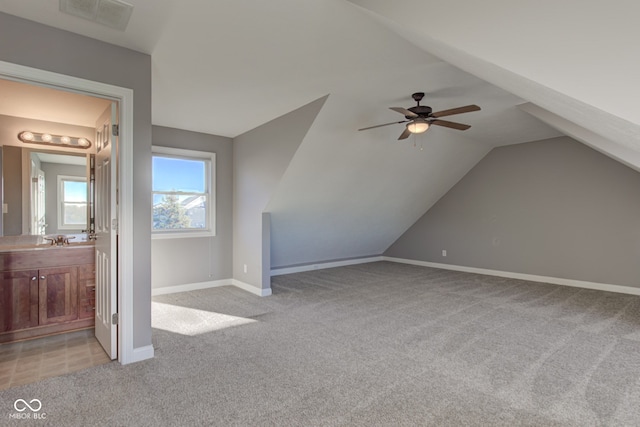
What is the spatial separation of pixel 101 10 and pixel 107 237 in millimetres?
1748

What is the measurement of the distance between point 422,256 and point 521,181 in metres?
2.63

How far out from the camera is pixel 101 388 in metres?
2.25

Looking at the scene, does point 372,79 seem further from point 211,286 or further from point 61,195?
point 211,286

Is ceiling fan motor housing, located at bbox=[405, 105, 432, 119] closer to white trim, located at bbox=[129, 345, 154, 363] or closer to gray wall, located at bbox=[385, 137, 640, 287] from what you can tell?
white trim, located at bbox=[129, 345, 154, 363]

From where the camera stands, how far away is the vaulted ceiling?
1361 millimetres

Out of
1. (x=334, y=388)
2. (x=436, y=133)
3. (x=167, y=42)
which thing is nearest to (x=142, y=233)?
(x=167, y=42)

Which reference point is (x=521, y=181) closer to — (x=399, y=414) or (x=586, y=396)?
(x=586, y=396)

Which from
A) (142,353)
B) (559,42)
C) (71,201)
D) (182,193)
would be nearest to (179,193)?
(182,193)

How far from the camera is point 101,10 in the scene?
7.00 feet

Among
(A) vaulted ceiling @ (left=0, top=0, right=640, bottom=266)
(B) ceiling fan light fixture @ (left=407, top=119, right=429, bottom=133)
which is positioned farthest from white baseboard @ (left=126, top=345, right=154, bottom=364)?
(B) ceiling fan light fixture @ (left=407, top=119, right=429, bottom=133)

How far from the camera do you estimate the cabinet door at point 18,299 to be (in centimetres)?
291

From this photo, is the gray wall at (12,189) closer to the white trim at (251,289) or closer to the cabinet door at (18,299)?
the cabinet door at (18,299)

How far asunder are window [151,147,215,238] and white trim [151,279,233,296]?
80 centimetres

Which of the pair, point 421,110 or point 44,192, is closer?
point 421,110
